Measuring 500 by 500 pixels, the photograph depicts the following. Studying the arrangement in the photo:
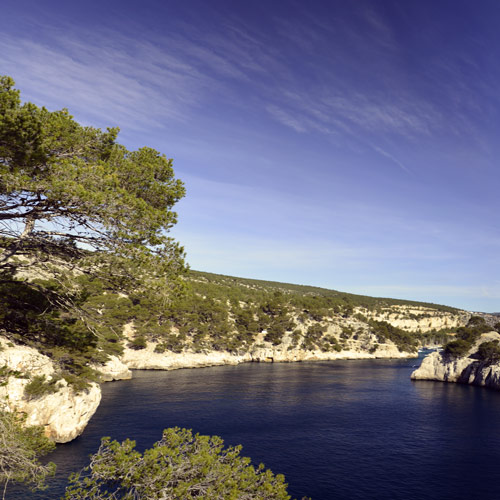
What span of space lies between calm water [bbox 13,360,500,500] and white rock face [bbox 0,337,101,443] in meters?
2.05

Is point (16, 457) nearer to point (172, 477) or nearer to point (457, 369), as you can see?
point (172, 477)

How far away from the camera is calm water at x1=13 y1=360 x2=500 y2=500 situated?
3234 cm

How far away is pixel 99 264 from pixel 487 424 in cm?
5648

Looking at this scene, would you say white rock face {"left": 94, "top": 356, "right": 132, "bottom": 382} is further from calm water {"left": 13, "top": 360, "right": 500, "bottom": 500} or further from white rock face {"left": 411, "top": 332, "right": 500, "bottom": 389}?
white rock face {"left": 411, "top": 332, "right": 500, "bottom": 389}

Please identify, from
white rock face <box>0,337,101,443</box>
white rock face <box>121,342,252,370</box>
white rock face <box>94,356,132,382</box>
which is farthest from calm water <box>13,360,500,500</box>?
white rock face <box>121,342,252,370</box>

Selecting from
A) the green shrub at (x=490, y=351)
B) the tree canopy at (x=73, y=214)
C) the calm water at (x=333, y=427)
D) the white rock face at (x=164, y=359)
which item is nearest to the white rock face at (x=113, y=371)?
the calm water at (x=333, y=427)

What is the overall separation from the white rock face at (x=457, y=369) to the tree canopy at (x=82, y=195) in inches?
3460

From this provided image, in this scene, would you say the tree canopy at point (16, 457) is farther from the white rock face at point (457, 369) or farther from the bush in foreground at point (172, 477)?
the white rock face at point (457, 369)

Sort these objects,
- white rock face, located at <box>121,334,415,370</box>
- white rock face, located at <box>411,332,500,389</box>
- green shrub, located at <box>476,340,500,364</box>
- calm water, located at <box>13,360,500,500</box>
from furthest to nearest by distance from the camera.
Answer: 1. white rock face, located at <box>121,334,415,370</box>
2. white rock face, located at <box>411,332,500,389</box>
3. green shrub, located at <box>476,340,500,364</box>
4. calm water, located at <box>13,360,500,500</box>

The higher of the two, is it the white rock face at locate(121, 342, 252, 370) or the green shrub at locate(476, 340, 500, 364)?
the green shrub at locate(476, 340, 500, 364)

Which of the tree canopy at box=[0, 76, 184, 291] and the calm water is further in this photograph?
the calm water

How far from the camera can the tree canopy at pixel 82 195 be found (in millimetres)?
13648

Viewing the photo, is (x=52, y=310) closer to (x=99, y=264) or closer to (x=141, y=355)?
(x=99, y=264)

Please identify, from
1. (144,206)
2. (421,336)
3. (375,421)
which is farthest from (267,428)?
(421,336)
